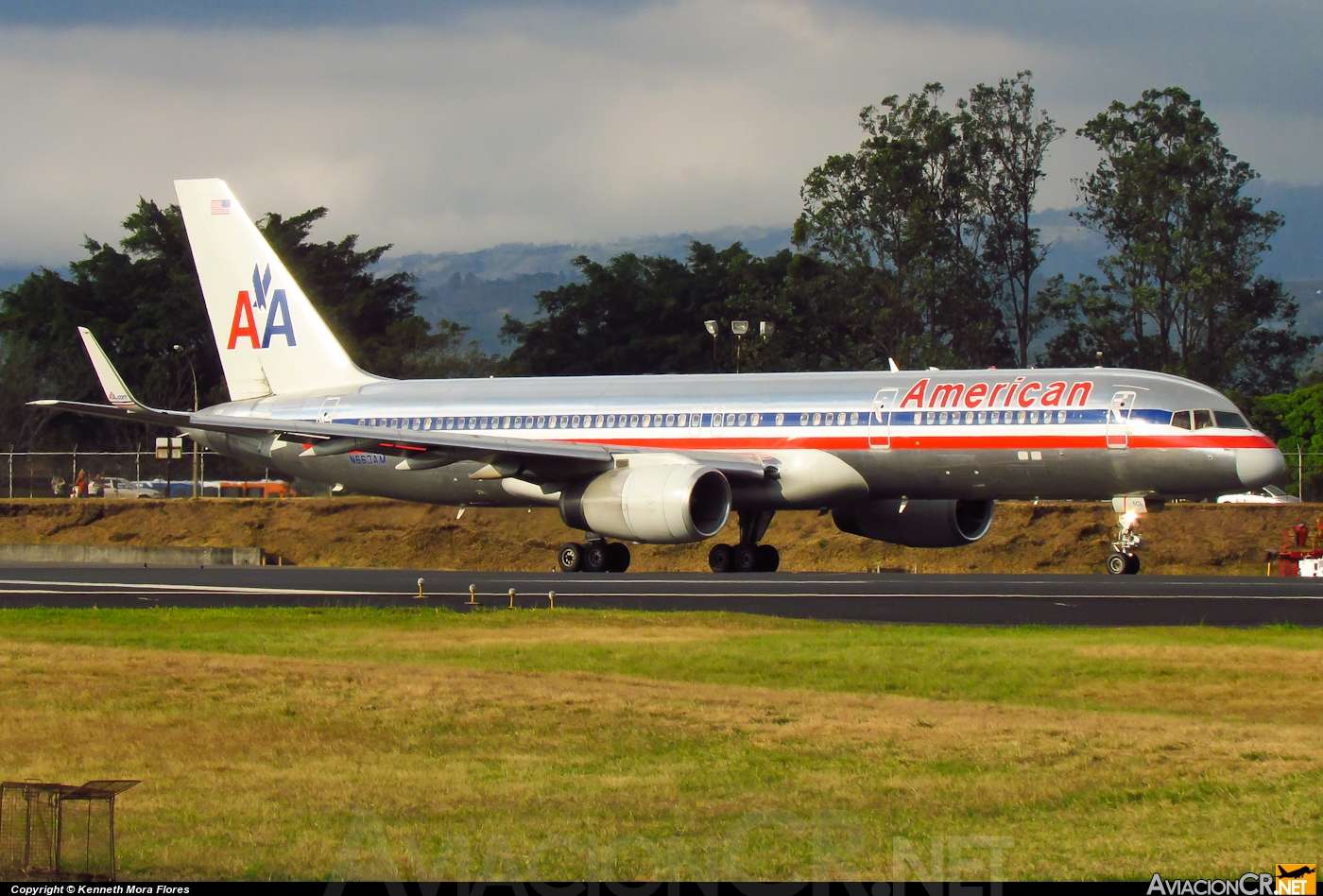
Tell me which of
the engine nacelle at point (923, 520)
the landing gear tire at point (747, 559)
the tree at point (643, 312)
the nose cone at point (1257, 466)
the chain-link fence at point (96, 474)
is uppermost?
the tree at point (643, 312)

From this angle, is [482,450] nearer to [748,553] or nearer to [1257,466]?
[748,553]

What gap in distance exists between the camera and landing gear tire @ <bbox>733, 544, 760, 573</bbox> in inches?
1298

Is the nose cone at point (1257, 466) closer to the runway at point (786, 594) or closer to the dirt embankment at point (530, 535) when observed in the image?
the runway at point (786, 594)

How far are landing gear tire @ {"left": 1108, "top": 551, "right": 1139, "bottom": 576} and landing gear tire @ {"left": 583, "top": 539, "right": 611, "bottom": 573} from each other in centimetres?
980

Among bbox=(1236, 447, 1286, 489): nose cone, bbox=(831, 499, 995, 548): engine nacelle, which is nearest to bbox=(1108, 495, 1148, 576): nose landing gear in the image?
bbox=(1236, 447, 1286, 489): nose cone

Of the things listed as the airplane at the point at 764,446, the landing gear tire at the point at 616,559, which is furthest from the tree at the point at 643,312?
the landing gear tire at the point at 616,559

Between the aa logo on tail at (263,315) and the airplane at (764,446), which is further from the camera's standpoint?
the aa logo on tail at (263,315)

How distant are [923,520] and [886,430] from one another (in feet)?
11.7

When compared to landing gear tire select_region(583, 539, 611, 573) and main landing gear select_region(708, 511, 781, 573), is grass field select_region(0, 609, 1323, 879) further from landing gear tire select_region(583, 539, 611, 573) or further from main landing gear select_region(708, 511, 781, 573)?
main landing gear select_region(708, 511, 781, 573)

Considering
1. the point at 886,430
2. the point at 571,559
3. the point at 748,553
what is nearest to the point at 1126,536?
the point at 886,430

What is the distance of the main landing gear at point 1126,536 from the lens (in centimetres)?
2947

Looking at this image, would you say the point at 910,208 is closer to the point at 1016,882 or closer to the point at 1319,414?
the point at 1319,414

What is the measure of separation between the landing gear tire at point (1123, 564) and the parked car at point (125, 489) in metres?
44.0

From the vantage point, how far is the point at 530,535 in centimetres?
4569
